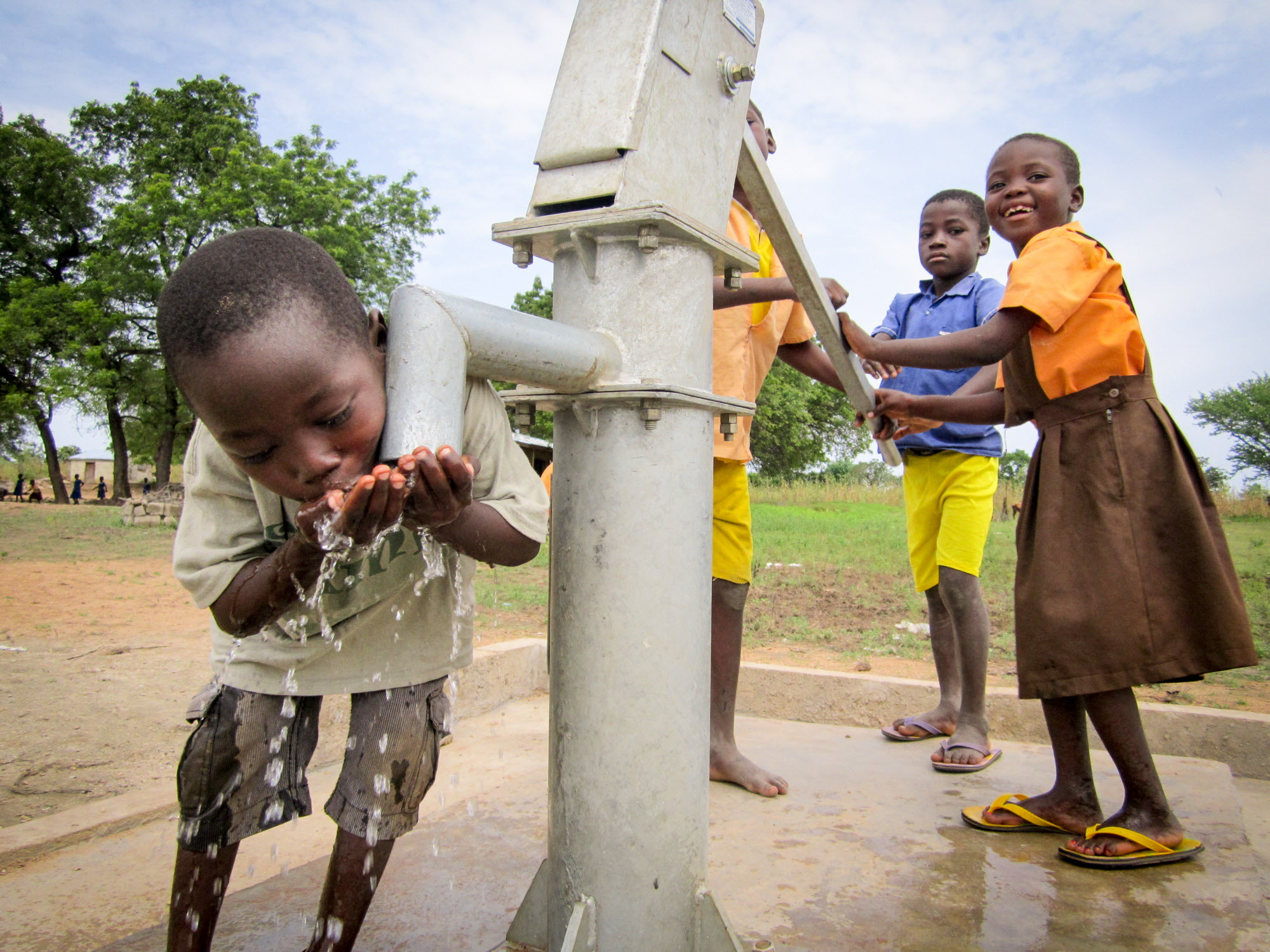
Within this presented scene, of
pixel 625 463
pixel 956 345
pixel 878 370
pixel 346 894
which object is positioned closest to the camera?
pixel 625 463

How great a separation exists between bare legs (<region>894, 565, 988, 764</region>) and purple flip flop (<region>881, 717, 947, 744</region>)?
0.4 inches

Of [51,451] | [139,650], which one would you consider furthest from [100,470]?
[139,650]

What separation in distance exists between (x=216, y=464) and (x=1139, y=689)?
4.03 meters

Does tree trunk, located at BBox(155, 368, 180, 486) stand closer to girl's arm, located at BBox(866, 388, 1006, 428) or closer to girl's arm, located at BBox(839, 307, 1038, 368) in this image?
girl's arm, located at BBox(866, 388, 1006, 428)

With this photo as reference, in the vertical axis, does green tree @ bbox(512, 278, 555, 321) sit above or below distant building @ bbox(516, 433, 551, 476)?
above

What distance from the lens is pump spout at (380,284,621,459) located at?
1065 millimetres

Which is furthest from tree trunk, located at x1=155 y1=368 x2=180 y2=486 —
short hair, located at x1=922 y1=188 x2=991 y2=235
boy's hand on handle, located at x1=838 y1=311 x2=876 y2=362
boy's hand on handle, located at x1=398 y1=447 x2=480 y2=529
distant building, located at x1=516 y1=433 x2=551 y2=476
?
boy's hand on handle, located at x1=398 y1=447 x2=480 y2=529

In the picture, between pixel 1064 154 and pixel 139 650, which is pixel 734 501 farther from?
pixel 139 650

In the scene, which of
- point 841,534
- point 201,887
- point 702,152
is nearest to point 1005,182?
Answer: point 702,152

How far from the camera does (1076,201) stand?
2.30m

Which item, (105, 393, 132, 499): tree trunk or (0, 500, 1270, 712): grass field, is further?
(105, 393, 132, 499): tree trunk

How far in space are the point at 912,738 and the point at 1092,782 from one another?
2.67ft

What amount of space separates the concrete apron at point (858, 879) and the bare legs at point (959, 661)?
0.14 m

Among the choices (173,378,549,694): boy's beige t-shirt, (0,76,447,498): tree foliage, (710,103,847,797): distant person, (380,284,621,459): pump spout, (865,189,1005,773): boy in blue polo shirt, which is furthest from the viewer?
(0,76,447,498): tree foliage
